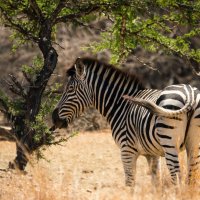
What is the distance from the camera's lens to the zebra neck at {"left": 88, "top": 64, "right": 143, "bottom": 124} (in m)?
8.83

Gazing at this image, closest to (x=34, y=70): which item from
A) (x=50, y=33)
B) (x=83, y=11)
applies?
(x=50, y=33)

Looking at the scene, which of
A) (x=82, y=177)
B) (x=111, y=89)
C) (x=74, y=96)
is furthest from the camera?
(x=82, y=177)

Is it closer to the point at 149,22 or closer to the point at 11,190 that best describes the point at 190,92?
the point at 11,190

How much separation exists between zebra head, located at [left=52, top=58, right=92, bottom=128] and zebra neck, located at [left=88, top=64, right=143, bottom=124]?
11cm

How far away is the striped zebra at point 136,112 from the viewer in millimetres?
7145

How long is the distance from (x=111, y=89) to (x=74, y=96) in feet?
1.98

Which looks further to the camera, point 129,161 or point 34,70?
point 34,70

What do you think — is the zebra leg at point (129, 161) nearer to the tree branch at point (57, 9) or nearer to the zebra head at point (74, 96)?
the zebra head at point (74, 96)

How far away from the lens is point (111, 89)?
9.09 m

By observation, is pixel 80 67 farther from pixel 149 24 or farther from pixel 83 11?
pixel 149 24

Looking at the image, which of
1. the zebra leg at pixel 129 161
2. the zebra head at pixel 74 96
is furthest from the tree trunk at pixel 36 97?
the zebra leg at pixel 129 161

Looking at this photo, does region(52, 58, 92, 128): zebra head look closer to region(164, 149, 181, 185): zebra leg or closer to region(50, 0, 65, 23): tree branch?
region(50, 0, 65, 23): tree branch

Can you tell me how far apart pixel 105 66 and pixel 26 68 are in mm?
1808

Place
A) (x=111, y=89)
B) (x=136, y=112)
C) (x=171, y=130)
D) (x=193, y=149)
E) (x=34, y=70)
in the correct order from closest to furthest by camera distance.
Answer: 1. (x=171, y=130)
2. (x=193, y=149)
3. (x=136, y=112)
4. (x=111, y=89)
5. (x=34, y=70)
